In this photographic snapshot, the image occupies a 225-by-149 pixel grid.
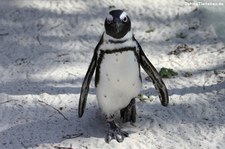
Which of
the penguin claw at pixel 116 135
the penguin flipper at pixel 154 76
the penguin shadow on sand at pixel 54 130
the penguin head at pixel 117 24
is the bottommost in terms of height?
the penguin shadow on sand at pixel 54 130

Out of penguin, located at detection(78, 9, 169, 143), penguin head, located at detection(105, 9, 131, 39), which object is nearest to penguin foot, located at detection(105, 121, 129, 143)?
penguin, located at detection(78, 9, 169, 143)

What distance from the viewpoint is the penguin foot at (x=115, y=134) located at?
3.34 m

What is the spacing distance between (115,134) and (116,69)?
508 millimetres

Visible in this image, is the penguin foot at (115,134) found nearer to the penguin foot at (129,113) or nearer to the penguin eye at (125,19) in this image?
the penguin foot at (129,113)

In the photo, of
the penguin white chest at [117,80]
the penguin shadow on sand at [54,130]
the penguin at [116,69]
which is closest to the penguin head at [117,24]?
the penguin at [116,69]

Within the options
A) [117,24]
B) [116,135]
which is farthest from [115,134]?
[117,24]

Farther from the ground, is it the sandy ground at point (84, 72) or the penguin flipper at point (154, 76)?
the penguin flipper at point (154, 76)

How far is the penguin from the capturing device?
10.0 ft

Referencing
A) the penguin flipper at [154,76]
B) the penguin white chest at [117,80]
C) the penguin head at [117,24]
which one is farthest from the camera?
the penguin flipper at [154,76]

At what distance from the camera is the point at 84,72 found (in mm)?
4457

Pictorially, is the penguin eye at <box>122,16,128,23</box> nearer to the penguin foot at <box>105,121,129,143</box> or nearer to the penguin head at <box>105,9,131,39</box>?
the penguin head at <box>105,9,131,39</box>

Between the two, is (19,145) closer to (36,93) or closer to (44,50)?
(36,93)

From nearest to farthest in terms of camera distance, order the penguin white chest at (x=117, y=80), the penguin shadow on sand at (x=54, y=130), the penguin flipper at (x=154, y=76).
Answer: the penguin white chest at (x=117, y=80) < the penguin flipper at (x=154, y=76) < the penguin shadow on sand at (x=54, y=130)

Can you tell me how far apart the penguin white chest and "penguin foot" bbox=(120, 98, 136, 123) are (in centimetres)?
12
